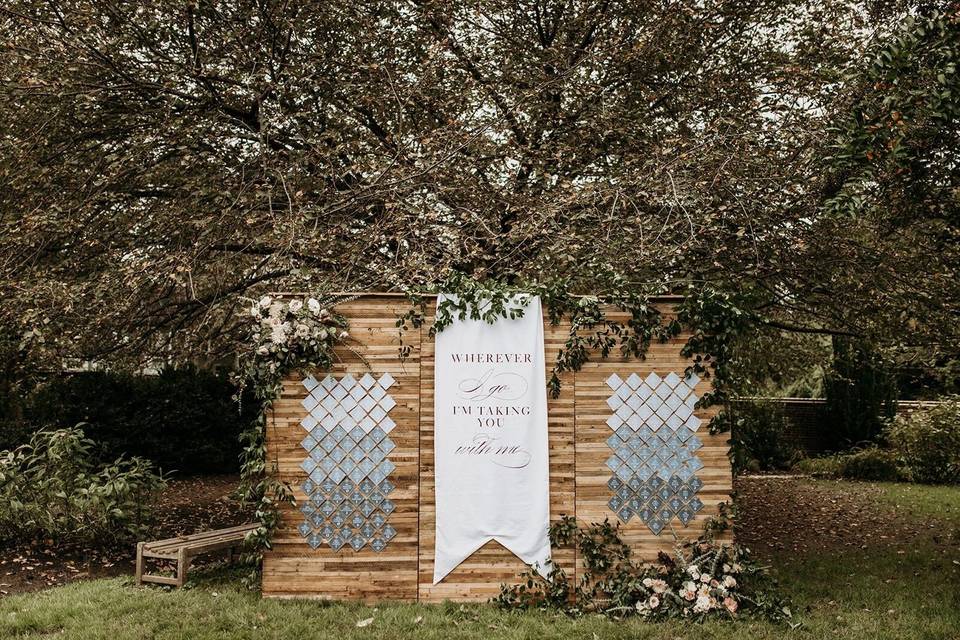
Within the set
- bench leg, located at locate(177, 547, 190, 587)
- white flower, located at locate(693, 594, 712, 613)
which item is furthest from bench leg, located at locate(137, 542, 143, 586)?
white flower, located at locate(693, 594, 712, 613)

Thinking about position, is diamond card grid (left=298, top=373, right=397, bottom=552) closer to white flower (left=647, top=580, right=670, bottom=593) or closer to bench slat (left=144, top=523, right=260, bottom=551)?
bench slat (left=144, top=523, right=260, bottom=551)

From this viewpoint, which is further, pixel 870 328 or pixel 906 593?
pixel 870 328

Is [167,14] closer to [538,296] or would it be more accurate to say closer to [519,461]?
[538,296]

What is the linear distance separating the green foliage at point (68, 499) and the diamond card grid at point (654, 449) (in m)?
4.47

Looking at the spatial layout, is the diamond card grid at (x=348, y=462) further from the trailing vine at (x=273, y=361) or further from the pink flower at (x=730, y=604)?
the pink flower at (x=730, y=604)

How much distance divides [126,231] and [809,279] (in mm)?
6667

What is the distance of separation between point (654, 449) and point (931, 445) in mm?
9000

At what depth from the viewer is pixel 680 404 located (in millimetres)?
5566

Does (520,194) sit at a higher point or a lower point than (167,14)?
lower

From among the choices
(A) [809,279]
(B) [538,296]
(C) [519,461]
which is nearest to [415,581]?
(C) [519,461]

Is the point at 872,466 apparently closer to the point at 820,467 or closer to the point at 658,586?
the point at 820,467

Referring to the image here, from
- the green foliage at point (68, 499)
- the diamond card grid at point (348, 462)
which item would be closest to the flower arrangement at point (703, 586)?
the diamond card grid at point (348, 462)

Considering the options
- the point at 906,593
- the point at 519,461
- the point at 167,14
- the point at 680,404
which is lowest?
the point at 906,593

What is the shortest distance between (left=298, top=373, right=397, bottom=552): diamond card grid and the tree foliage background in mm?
946
